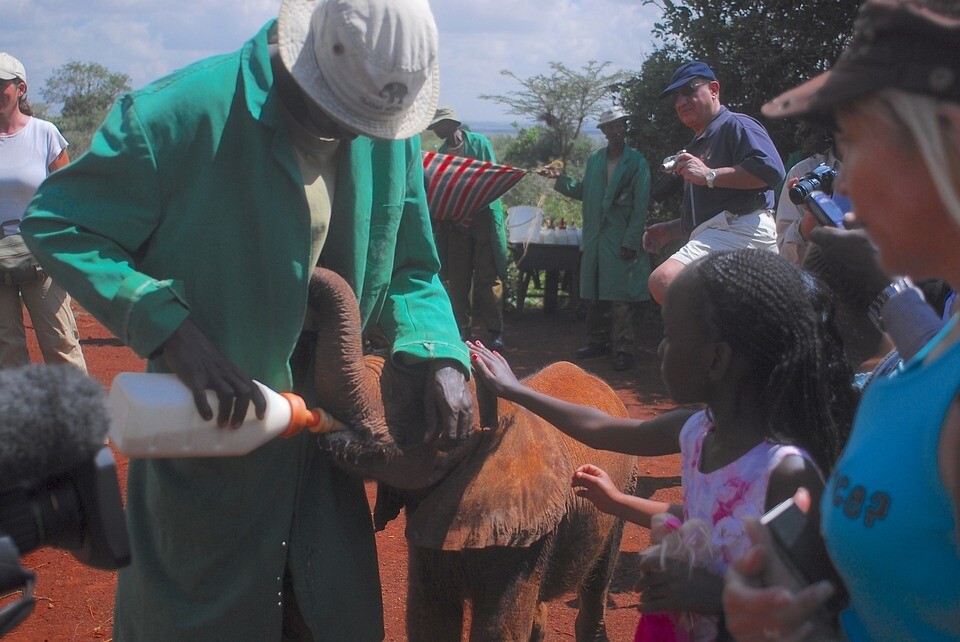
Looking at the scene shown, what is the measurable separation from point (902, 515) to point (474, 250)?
338 inches

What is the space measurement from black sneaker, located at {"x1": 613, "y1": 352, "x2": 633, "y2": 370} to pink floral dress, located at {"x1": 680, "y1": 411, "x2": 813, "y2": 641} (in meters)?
7.32

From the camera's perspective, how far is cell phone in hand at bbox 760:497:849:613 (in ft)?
4.59

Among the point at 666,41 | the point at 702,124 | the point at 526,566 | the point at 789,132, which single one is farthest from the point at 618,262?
the point at 526,566

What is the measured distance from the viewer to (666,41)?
10.7m

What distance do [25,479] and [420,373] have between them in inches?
52.0

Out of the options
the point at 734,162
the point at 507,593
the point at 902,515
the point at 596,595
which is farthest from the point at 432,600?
the point at 734,162

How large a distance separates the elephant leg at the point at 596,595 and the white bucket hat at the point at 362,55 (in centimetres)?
220

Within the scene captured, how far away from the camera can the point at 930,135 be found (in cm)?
112

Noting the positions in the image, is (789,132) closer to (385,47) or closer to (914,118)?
(385,47)

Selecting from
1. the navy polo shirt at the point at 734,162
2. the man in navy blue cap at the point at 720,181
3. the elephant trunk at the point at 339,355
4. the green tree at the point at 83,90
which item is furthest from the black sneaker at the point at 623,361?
the green tree at the point at 83,90

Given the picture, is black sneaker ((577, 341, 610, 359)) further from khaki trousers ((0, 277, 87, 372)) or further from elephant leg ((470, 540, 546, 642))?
elephant leg ((470, 540, 546, 642))

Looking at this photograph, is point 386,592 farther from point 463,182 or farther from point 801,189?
point 463,182

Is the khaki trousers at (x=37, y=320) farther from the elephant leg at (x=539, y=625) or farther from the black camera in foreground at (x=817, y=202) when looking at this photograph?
Answer: the black camera in foreground at (x=817, y=202)

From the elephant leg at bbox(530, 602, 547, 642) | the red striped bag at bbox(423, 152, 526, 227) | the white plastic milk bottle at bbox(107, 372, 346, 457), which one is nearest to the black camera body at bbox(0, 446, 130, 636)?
the white plastic milk bottle at bbox(107, 372, 346, 457)
